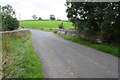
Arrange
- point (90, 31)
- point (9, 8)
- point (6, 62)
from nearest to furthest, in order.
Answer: point (6, 62), point (90, 31), point (9, 8)

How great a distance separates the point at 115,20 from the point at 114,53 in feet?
8.02

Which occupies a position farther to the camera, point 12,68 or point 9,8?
point 9,8

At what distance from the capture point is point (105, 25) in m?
7.84

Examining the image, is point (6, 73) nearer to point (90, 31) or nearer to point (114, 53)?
point (114, 53)

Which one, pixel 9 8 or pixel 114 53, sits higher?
pixel 9 8

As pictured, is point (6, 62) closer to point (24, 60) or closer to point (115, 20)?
point (24, 60)

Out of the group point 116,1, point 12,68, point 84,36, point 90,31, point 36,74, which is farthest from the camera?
point 84,36

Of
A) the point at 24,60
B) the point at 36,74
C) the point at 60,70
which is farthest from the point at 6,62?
the point at 60,70

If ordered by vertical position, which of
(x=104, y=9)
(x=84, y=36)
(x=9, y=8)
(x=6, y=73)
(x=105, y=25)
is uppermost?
(x=9, y=8)

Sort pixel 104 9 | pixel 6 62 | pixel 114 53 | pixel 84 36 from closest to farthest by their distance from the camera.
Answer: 1. pixel 6 62
2. pixel 114 53
3. pixel 104 9
4. pixel 84 36

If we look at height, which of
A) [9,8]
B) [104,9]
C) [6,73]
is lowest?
[6,73]

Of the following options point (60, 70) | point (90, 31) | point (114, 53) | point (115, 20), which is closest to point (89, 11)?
point (90, 31)

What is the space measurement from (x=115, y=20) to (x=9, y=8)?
106ft

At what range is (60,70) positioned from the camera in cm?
445
